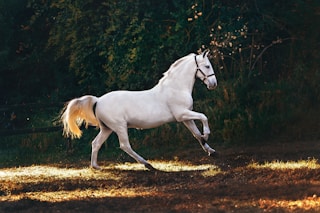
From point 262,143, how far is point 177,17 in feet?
14.3

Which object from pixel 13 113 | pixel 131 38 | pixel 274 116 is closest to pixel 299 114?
pixel 274 116

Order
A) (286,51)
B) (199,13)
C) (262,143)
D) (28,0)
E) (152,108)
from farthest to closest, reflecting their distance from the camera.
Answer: (28,0)
(286,51)
(199,13)
(262,143)
(152,108)

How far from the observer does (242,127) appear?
12852mm

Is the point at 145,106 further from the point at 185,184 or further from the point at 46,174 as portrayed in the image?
the point at 185,184

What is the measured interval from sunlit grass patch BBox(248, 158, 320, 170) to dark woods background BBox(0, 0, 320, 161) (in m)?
3.16

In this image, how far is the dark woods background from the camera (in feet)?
45.9

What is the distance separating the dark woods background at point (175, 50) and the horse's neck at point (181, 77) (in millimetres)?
2393

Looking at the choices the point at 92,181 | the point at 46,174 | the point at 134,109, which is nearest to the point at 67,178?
the point at 92,181

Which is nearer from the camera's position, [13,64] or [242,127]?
[242,127]

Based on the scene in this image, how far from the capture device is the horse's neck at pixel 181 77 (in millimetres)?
10969

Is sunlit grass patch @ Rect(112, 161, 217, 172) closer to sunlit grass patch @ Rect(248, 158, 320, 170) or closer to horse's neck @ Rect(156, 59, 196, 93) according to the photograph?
sunlit grass patch @ Rect(248, 158, 320, 170)

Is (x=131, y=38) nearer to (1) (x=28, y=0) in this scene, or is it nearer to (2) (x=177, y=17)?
(2) (x=177, y=17)

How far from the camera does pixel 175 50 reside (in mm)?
15523

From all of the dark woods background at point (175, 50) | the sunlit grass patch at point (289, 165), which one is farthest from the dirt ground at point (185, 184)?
the dark woods background at point (175, 50)
